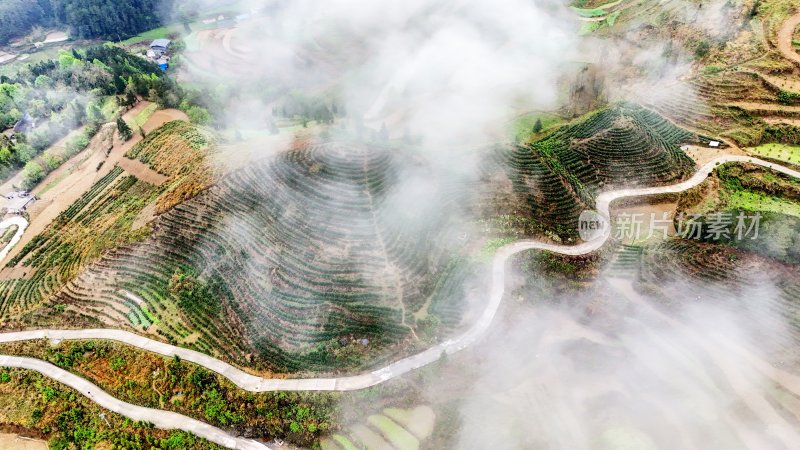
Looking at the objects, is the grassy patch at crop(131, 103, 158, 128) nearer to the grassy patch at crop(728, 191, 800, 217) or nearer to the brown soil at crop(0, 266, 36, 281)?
the brown soil at crop(0, 266, 36, 281)

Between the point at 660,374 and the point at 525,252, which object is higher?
the point at 525,252

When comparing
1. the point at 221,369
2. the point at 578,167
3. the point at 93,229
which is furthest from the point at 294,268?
the point at 578,167

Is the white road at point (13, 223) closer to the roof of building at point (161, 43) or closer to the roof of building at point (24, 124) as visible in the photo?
the roof of building at point (24, 124)

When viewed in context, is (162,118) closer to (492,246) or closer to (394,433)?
(492,246)

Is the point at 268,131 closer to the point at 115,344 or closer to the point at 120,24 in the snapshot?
the point at 115,344

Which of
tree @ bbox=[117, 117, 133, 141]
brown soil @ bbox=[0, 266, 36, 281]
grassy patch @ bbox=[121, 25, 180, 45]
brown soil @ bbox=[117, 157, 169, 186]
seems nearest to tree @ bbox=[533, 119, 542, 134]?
brown soil @ bbox=[117, 157, 169, 186]

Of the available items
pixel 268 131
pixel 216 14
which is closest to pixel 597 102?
pixel 268 131
